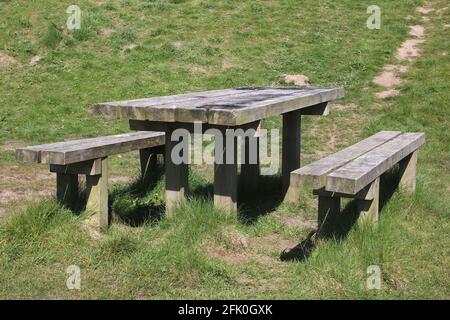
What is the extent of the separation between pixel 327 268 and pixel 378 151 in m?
1.73

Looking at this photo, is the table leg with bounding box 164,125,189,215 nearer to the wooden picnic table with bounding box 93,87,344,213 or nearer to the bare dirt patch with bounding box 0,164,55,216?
the wooden picnic table with bounding box 93,87,344,213

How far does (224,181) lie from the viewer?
4.98 meters

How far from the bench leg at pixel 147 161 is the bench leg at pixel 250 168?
0.90 m

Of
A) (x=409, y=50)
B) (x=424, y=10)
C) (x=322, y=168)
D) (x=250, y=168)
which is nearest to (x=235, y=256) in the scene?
(x=322, y=168)

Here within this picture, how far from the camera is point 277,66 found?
489 inches

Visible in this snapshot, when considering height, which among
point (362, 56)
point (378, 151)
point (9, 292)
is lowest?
point (9, 292)

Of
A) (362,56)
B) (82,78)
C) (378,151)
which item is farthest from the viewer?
(362,56)

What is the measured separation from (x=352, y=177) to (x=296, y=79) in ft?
25.9

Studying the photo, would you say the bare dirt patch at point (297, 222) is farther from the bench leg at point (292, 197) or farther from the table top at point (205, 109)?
the table top at point (205, 109)

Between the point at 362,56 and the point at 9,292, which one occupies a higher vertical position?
the point at 362,56

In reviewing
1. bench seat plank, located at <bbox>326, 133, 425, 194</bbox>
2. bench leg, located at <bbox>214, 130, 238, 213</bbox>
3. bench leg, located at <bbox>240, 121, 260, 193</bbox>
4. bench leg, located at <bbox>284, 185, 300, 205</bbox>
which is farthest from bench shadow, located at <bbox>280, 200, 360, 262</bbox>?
bench leg, located at <bbox>240, 121, 260, 193</bbox>

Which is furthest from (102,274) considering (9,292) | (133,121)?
(133,121)

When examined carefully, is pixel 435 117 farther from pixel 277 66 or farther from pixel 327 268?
pixel 327 268

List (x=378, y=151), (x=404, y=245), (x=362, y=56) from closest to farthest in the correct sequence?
1. (x=404, y=245)
2. (x=378, y=151)
3. (x=362, y=56)
